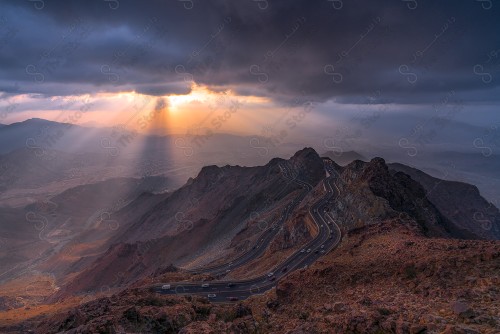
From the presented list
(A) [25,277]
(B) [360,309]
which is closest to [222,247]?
(B) [360,309]

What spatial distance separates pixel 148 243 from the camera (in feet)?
482

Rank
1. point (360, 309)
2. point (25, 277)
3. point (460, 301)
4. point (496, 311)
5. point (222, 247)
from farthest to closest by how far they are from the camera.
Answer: point (25, 277)
point (222, 247)
point (360, 309)
point (460, 301)
point (496, 311)

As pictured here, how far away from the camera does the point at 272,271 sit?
212 feet

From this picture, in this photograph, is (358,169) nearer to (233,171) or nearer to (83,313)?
(83,313)

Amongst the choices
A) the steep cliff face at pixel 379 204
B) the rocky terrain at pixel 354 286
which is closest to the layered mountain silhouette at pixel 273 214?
the steep cliff face at pixel 379 204

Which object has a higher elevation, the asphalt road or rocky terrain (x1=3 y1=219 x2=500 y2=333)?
rocky terrain (x1=3 y1=219 x2=500 y2=333)

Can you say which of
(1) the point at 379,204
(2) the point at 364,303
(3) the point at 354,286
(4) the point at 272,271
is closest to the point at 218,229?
(4) the point at 272,271

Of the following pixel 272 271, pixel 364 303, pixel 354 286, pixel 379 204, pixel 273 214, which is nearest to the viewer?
pixel 364 303

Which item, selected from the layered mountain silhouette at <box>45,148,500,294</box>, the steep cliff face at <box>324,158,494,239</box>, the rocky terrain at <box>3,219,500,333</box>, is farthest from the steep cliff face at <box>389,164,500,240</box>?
the rocky terrain at <box>3,219,500,333</box>

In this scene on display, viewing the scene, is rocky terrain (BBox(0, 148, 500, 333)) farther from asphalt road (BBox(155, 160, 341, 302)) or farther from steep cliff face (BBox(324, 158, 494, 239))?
asphalt road (BBox(155, 160, 341, 302))

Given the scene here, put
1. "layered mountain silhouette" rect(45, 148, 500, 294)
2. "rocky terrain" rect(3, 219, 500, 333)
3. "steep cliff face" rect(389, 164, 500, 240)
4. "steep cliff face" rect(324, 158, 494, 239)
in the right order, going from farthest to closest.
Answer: "steep cliff face" rect(389, 164, 500, 240)
"layered mountain silhouette" rect(45, 148, 500, 294)
"steep cliff face" rect(324, 158, 494, 239)
"rocky terrain" rect(3, 219, 500, 333)

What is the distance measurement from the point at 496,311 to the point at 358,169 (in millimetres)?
77238

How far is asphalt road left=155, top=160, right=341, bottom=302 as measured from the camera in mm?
57438

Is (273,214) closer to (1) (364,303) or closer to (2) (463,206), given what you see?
(1) (364,303)
